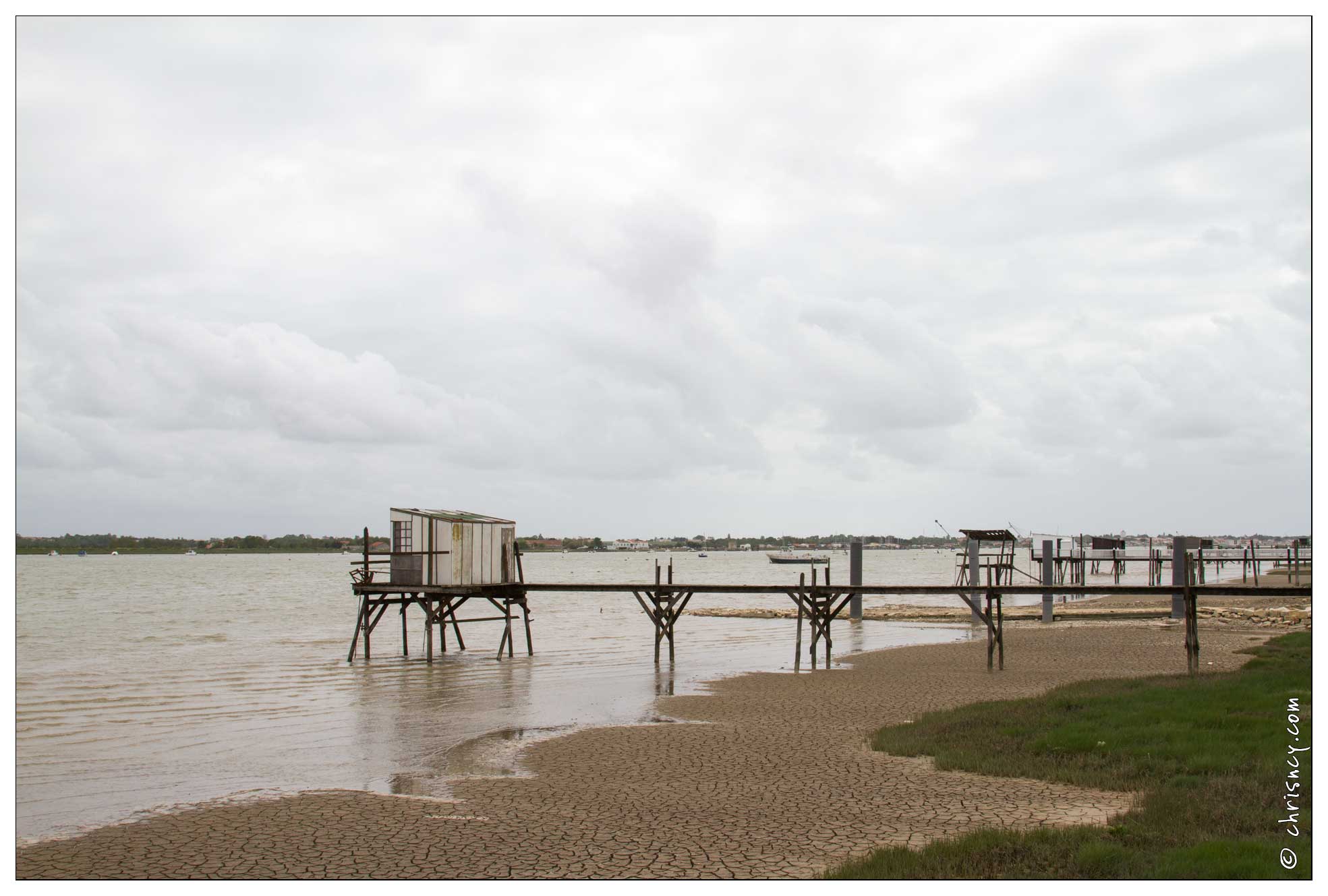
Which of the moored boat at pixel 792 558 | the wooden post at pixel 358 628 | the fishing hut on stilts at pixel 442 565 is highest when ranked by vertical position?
the fishing hut on stilts at pixel 442 565

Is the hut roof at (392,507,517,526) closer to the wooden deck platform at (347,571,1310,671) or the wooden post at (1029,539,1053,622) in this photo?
the wooden deck platform at (347,571,1310,671)

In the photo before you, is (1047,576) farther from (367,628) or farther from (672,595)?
(367,628)

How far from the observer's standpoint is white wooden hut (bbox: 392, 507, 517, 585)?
1284 inches

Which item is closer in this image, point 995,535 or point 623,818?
point 623,818

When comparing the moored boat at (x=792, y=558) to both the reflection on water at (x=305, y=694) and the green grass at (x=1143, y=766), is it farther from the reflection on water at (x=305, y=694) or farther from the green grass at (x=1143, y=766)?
the green grass at (x=1143, y=766)

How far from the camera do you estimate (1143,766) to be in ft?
42.0

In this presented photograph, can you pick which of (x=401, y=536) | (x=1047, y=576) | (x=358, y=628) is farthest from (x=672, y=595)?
(x=1047, y=576)

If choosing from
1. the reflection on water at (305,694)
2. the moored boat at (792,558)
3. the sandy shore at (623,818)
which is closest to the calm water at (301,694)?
the reflection on water at (305,694)

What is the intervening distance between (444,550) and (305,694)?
8.07 m

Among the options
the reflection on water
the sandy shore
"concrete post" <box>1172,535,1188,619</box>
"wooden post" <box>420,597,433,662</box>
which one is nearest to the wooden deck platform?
"wooden post" <box>420,597,433,662</box>

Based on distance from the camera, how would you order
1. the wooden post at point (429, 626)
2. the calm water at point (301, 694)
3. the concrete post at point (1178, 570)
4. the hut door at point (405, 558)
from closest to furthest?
the calm water at point (301, 694)
the wooden post at point (429, 626)
the hut door at point (405, 558)
the concrete post at point (1178, 570)

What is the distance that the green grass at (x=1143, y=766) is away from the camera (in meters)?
8.80
